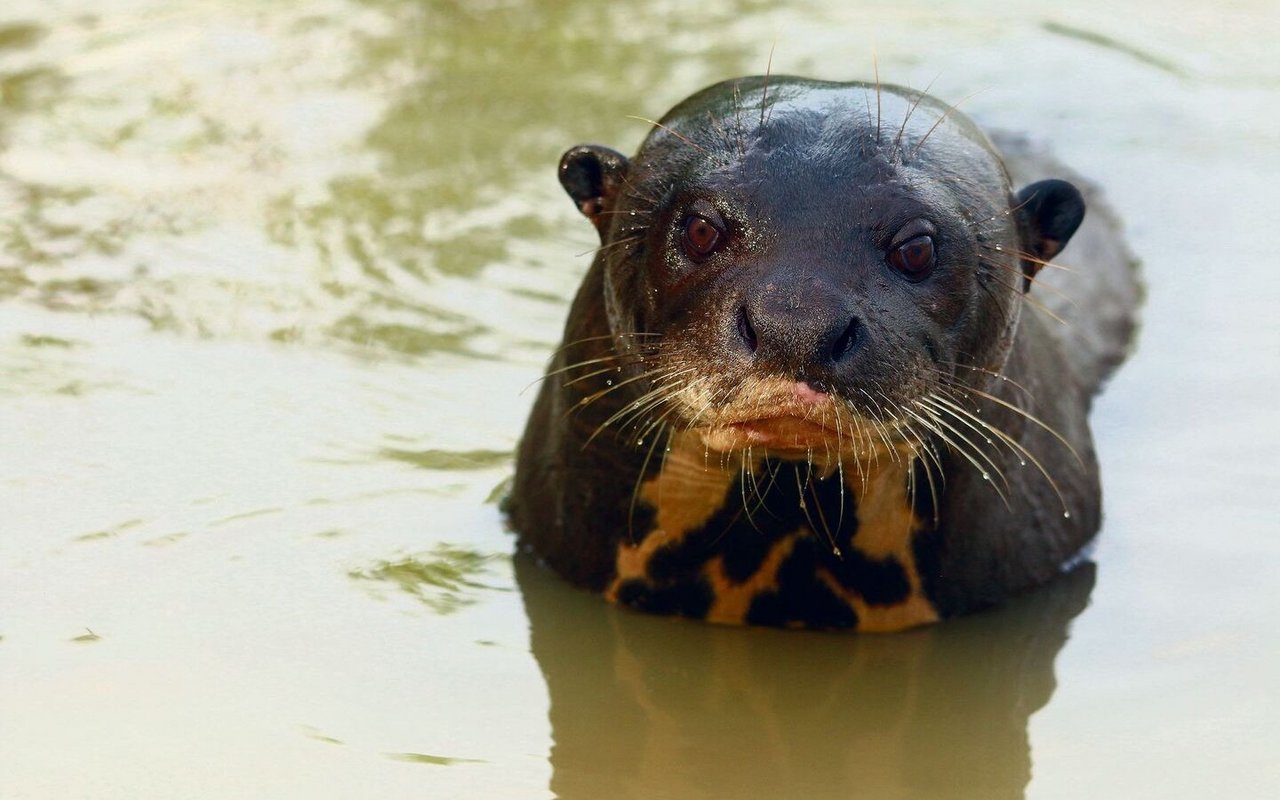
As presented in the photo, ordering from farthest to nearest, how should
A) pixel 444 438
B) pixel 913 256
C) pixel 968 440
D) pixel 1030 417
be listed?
pixel 444 438
pixel 1030 417
pixel 968 440
pixel 913 256

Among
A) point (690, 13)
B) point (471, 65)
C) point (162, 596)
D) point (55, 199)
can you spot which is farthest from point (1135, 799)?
point (690, 13)

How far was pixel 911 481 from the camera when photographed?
582 cm

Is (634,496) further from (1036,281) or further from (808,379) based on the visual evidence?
(1036,281)

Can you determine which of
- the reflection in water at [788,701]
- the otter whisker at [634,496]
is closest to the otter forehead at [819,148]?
the otter whisker at [634,496]

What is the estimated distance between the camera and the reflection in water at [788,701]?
517 centimetres

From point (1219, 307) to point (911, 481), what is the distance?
3.36 metres

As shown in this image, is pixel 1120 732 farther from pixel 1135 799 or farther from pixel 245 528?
pixel 245 528

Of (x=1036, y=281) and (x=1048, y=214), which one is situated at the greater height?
(x=1048, y=214)

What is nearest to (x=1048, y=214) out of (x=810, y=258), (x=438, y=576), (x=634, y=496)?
A: (x=810, y=258)

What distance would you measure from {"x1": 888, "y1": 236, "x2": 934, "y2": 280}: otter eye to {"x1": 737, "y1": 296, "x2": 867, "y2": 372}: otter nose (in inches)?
13.4

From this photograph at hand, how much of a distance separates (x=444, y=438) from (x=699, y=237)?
208 cm

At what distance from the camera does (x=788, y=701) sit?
18.5ft

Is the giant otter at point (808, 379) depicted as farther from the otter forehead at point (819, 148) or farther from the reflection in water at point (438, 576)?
the reflection in water at point (438, 576)

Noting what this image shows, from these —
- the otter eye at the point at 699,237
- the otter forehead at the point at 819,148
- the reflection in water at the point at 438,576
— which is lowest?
the reflection in water at the point at 438,576
